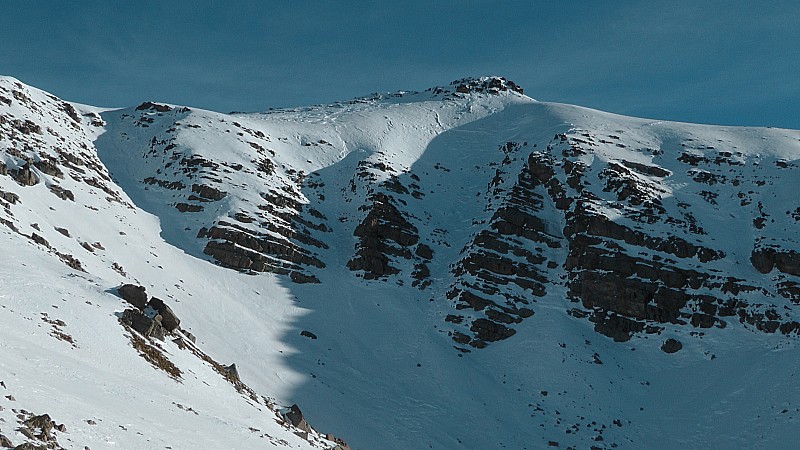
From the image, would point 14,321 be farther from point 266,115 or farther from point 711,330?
point 266,115

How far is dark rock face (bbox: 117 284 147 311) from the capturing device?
29.5 metres

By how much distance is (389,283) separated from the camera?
186ft

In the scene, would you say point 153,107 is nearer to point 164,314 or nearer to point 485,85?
point 485,85

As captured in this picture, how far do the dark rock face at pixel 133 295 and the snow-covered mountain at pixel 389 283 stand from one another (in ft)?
A: 0.33

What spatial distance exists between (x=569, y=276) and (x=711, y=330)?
11444mm

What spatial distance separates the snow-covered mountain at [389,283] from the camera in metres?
25.7

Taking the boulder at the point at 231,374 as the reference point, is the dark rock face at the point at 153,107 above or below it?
above

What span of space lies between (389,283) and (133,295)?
29076 mm

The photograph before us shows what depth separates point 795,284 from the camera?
5238cm

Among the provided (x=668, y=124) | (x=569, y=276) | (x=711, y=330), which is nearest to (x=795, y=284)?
(x=711, y=330)

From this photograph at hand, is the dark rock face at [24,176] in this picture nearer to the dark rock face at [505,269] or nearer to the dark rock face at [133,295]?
the dark rock face at [133,295]

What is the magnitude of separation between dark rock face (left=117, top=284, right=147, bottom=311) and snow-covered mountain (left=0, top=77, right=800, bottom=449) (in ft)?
0.33

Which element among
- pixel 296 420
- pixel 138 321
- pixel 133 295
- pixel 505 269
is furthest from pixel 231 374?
pixel 505 269

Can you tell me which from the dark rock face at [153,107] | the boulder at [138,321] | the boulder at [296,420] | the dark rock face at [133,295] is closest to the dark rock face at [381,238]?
the boulder at [296,420]
